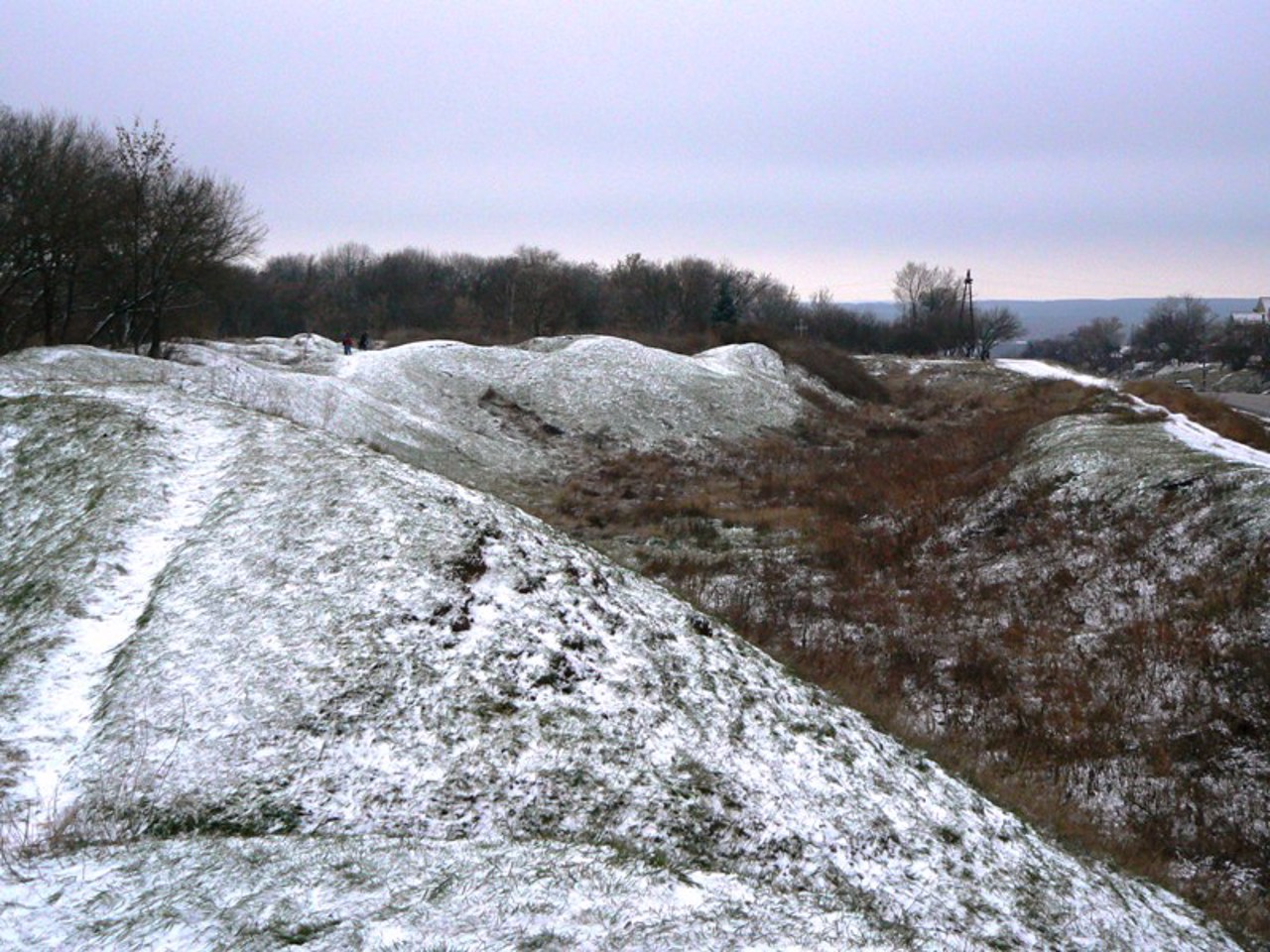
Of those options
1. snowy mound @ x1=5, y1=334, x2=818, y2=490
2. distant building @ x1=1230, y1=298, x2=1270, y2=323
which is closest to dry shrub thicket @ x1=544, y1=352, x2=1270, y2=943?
snowy mound @ x1=5, y1=334, x2=818, y2=490

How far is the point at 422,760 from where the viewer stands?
23.5 ft

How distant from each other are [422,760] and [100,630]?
13.2ft

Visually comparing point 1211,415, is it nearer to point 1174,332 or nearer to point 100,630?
point 100,630

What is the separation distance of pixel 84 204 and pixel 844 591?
2735cm

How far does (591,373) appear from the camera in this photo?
3997 cm

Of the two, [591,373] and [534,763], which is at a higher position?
[591,373]

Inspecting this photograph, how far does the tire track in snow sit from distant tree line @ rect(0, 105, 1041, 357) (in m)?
20.0

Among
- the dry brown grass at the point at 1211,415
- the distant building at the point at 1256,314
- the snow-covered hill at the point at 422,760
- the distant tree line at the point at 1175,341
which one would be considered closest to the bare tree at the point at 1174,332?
the distant tree line at the point at 1175,341

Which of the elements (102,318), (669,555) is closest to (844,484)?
(669,555)

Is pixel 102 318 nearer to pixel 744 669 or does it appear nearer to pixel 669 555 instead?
pixel 669 555

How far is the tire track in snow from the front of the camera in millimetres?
6707

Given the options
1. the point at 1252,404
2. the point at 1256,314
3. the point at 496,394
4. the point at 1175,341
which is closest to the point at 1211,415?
the point at 496,394

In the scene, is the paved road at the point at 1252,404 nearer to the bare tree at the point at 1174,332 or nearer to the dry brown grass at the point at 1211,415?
the dry brown grass at the point at 1211,415

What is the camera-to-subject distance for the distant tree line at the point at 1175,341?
3688 inches
